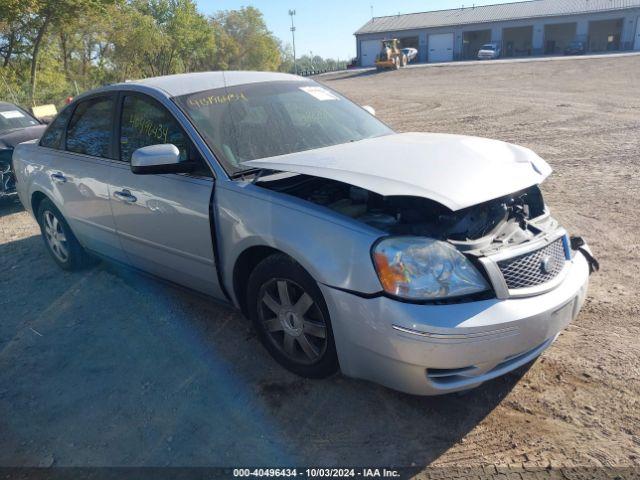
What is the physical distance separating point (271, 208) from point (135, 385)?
1.37m

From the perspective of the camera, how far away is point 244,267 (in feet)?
10.0

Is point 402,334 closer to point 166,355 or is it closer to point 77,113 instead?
point 166,355

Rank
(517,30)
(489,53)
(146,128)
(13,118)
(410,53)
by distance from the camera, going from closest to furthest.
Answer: (146,128)
(13,118)
(489,53)
(410,53)
(517,30)

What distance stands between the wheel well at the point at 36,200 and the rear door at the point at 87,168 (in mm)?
416

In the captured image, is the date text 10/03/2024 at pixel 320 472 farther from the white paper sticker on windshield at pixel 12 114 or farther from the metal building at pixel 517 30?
the metal building at pixel 517 30

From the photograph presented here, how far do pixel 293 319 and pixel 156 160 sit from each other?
4.16 ft

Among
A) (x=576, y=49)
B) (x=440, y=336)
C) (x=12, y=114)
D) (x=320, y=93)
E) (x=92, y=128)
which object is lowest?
(x=576, y=49)

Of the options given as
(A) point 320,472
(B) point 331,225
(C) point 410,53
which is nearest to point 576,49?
(C) point 410,53

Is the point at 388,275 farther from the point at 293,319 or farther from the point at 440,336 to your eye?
the point at 293,319

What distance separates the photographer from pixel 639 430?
2396 mm

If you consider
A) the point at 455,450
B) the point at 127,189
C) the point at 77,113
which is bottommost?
the point at 455,450

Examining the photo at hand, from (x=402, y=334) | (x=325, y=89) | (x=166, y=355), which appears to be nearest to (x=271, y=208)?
(x=402, y=334)

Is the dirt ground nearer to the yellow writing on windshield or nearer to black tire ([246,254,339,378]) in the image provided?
black tire ([246,254,339,378])

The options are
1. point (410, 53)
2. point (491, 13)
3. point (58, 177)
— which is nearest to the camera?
point (58, 177)
